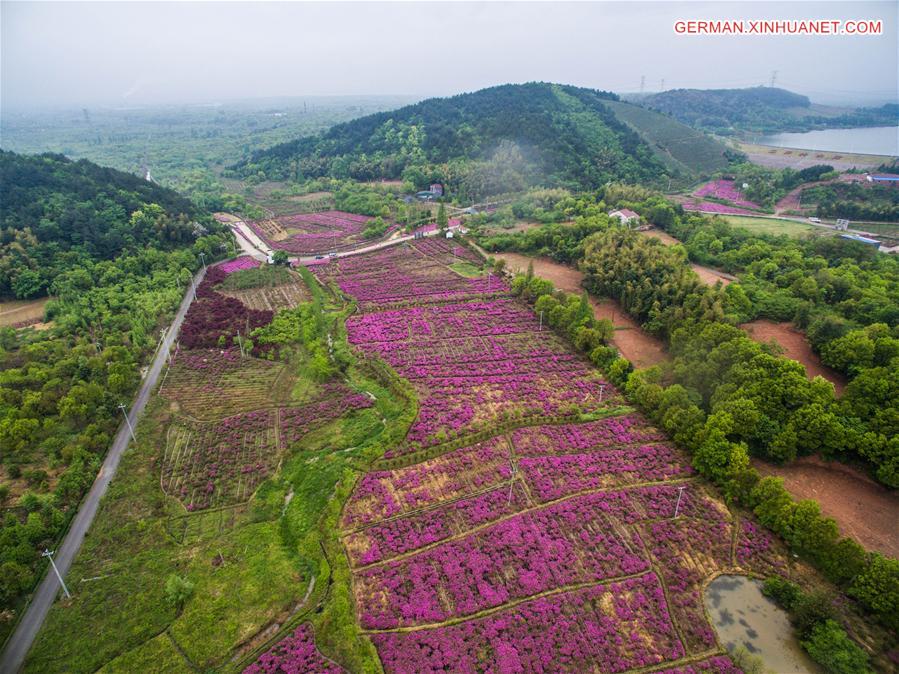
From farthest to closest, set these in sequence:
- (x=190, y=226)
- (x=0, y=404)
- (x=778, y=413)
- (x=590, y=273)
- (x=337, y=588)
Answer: (x=190, y=226)
(x=590, y=273)
(x=0, y=404)
(x=778, y=413)
(x=337, y=588)

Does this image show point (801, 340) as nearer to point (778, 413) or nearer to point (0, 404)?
point (778, 413)

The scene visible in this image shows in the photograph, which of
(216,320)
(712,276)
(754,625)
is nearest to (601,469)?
(754,625)

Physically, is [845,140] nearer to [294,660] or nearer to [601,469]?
[601,469]

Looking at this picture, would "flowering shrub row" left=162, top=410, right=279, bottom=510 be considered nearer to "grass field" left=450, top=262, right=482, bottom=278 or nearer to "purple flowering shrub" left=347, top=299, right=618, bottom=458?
"purple flowering shrub" left=347, top=299, right=618, bottom=458

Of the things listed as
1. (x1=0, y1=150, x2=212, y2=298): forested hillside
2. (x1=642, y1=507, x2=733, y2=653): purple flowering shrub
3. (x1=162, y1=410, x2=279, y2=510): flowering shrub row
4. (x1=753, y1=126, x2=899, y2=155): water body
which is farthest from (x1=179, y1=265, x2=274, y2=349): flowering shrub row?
(x1=753, y1=126, x2=899, y2=155): water body

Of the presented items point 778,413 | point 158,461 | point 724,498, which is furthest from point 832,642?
point 158,461
